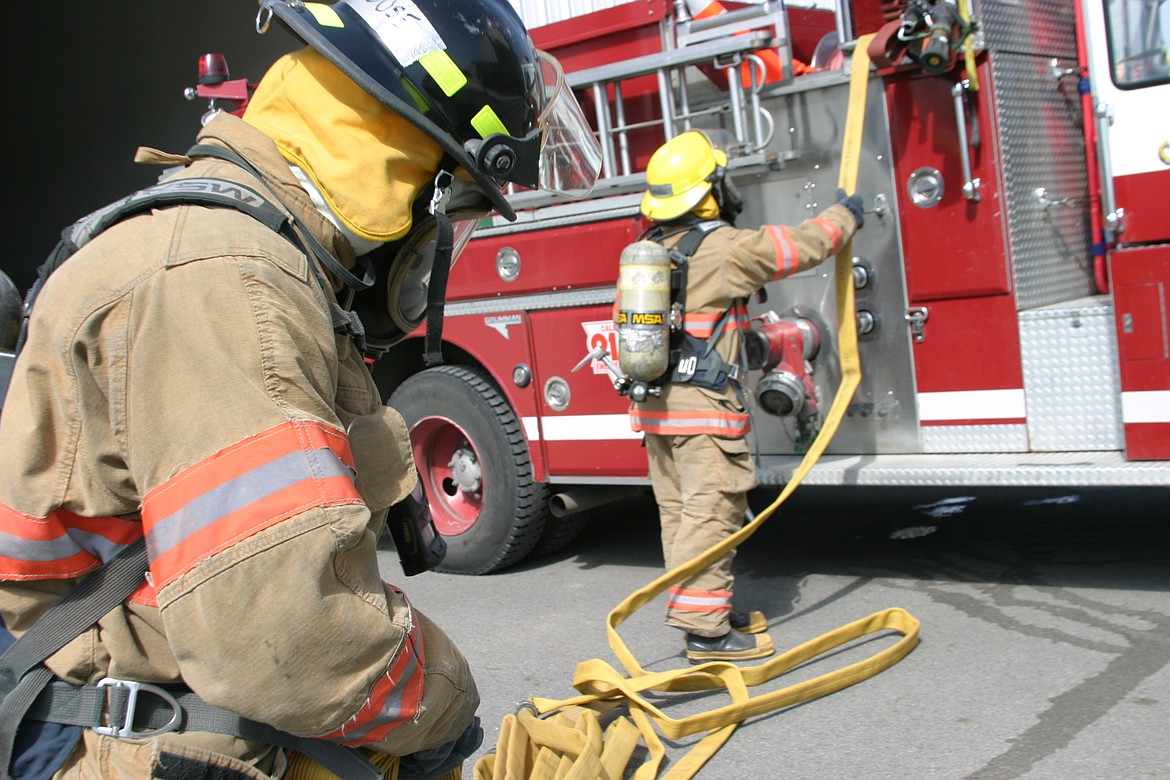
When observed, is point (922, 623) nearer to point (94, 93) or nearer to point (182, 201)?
point (182, 201)

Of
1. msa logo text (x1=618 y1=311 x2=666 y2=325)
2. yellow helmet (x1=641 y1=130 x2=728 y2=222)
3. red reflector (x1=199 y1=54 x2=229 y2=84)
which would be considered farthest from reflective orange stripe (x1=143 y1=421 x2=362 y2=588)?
red reflector (x1=199 y1=54 x2=229 y2=84)

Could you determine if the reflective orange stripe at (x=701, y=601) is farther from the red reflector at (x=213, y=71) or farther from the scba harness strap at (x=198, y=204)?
the red reflector at (x=213, y=71)

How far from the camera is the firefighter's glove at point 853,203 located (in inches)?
171

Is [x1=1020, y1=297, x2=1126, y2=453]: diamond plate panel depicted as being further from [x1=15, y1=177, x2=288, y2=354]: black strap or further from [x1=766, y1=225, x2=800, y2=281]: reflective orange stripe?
[x1=15, y1=177, x2=288, y2=354]: black strap

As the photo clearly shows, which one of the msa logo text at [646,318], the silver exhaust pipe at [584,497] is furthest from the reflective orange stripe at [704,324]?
the silver exhaust pipe at [584,497]

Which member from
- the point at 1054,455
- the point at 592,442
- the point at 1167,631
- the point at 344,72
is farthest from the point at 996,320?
the point at 344,72

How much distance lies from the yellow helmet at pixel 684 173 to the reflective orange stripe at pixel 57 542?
3.23m

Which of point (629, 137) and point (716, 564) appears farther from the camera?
point (629, 137)

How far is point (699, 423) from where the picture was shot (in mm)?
4164

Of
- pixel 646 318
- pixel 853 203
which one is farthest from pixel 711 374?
pixel 853 203

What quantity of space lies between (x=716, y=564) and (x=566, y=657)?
69cm

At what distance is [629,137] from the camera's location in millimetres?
5141

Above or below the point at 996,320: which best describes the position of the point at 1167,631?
below

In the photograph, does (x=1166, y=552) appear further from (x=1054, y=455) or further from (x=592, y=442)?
(x=592, y=442)
